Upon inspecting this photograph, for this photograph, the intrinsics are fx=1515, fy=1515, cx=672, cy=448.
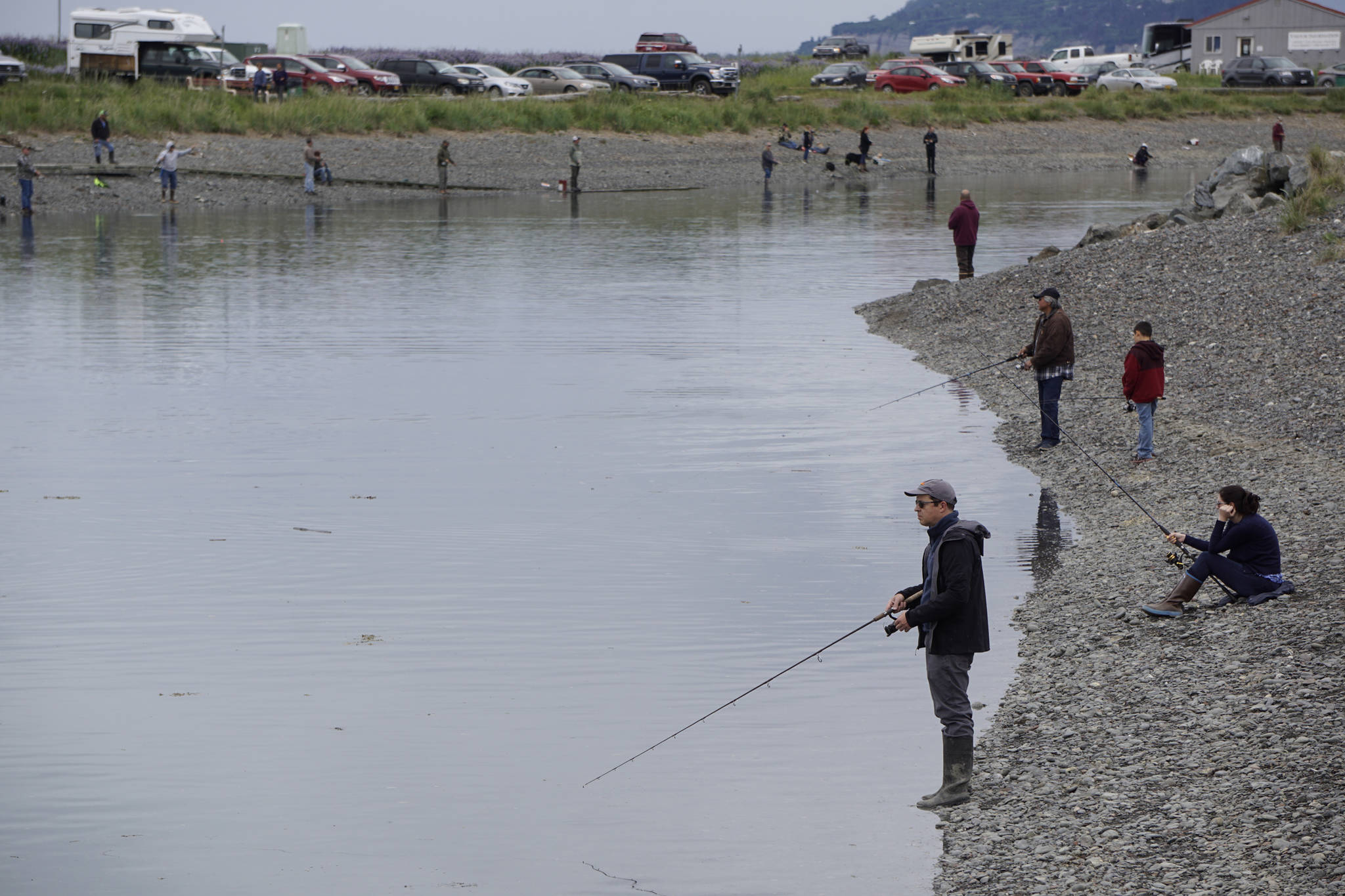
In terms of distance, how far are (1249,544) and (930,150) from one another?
46622 millimetres

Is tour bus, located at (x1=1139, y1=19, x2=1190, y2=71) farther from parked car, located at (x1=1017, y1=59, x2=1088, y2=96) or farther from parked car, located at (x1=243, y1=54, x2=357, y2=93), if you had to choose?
parked car, located at (x1=243, y1=54, x2=357, y2=93)

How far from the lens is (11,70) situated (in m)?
49.5

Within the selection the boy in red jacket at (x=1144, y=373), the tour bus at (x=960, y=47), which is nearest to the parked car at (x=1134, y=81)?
the tour bus at (x=960, y=47)

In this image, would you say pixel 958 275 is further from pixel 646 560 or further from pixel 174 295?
pixel 646 560

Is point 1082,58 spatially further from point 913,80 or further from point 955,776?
point 955,776

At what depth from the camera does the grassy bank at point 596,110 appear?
152 feet

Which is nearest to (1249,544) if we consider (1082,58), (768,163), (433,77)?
(768,163)

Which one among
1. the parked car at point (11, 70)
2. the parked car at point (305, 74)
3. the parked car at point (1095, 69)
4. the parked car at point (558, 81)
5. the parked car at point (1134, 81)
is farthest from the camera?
the parked car at point (1095, 69)

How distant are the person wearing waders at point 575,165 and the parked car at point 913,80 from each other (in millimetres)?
23767

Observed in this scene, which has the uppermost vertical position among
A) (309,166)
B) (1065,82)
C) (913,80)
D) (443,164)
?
(1065,82)

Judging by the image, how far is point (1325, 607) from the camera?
30.9 ft

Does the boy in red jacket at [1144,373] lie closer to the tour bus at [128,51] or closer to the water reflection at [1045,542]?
the water reflection at [1045,542]

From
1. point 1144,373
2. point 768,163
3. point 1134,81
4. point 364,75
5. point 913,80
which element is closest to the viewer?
point 1144,373

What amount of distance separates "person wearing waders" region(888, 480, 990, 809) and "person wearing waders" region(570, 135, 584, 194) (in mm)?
39693
